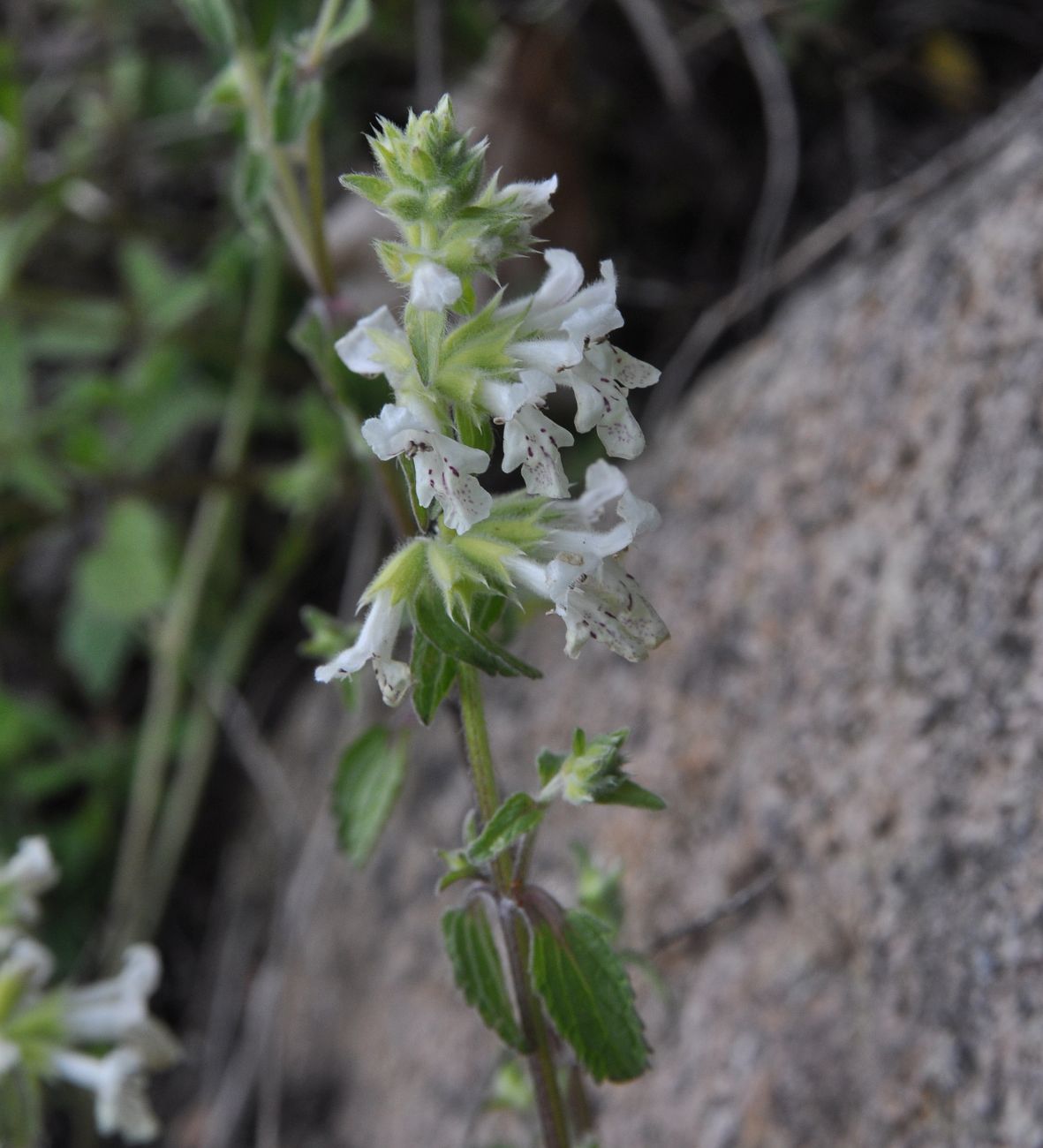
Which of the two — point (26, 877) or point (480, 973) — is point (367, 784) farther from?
point (26, 877)

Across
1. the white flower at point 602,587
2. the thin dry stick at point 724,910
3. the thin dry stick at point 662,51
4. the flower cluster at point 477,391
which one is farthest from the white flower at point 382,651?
the thin dry stick at point 662,51

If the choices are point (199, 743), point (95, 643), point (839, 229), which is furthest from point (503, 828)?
point (95, 643)

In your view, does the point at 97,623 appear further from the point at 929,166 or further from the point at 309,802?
the point at 929,166

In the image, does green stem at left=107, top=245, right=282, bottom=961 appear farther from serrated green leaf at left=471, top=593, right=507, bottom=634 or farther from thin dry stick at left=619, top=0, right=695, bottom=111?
serrated green leaf at left=471, top=593, right=507, bottom=634

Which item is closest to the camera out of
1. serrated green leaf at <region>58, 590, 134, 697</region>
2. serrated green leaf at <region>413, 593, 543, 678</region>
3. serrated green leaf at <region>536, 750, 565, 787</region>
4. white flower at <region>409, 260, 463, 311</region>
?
white flower at <region>409, 260, 463, 311</region>

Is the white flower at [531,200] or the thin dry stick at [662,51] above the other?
the white flower at [531,200]

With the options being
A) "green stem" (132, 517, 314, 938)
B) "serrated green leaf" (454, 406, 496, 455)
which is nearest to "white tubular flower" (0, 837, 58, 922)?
"green stem" (132, 517, 314, 938)

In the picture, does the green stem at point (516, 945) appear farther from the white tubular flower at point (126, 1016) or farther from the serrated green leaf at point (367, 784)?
the white tubular flower at point (126, 1016)
